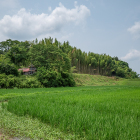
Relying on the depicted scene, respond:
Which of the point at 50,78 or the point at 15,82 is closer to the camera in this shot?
the point at 15,82

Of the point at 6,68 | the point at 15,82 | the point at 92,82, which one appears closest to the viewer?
the point at 15,82

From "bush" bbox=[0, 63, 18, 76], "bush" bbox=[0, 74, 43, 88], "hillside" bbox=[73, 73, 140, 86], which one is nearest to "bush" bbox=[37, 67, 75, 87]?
"bush" bbox=[0, 74, 43, 88]

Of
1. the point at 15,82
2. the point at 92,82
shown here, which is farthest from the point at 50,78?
the point at 92,82

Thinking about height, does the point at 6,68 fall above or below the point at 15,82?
above

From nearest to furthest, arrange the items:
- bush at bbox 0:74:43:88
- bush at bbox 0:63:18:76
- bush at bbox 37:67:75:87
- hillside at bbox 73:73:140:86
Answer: bush at bbox 0:74:43:88, bush at bbox 0:63:18:76, bush at bbox 37:67:75:87, hillside at bbox 73:73:140:86

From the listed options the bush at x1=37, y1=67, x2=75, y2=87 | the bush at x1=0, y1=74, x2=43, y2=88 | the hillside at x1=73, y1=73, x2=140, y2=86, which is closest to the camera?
the bush at x1=0, y1=74, x2=43, y2=88

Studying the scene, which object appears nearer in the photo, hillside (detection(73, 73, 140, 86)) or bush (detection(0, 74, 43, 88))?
bush (detection(0, 74, 43, 88))

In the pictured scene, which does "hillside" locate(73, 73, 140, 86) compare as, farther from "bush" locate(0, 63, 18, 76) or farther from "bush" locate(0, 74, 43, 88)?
"bush" locate(0, 63, 18, 76)

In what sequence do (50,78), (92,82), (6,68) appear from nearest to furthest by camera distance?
(6,68) < (50,78) < (92,82)

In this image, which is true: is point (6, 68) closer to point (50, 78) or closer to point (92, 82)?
point (50, 78)

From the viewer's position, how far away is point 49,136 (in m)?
2.70

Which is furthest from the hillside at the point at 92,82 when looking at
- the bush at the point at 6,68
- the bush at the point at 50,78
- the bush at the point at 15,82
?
the bush at the point at 6,68

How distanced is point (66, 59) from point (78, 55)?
16734mm

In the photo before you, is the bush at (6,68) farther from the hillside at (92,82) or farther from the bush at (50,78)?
the hillside at (92,82)
